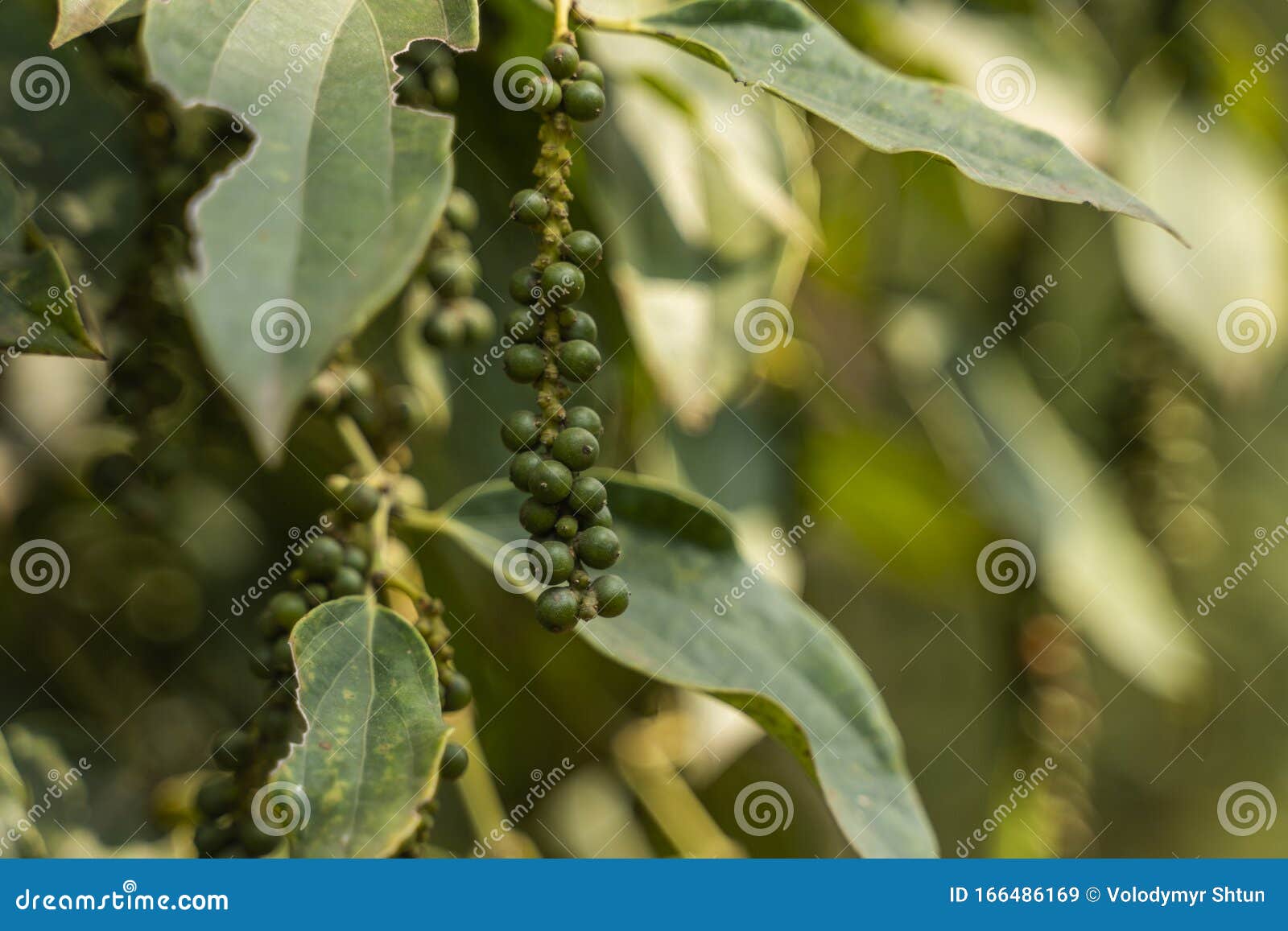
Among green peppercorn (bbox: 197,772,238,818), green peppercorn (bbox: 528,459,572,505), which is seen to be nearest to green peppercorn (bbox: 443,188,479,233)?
green peppercorn (bbox: 528,459,572,505)

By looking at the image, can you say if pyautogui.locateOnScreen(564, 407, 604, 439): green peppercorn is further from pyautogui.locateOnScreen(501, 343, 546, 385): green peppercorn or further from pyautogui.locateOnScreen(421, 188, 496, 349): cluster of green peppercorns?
pyautogui.locateOnScreen(421, 188, 496, 349): cluster of green peppercorns

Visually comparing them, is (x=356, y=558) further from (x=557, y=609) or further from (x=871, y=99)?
(x=871, y=99)

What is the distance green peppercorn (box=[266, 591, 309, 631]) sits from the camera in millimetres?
641

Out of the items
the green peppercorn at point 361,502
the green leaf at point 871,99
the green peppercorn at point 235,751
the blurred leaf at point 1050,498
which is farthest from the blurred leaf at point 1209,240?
the green peppercorn at point 235,751

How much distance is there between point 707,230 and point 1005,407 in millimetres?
534

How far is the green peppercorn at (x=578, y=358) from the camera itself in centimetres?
58

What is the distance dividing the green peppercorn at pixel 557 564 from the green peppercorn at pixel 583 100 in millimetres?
216

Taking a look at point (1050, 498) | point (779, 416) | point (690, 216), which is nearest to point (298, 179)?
point (690, 216)

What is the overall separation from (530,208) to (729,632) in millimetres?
311

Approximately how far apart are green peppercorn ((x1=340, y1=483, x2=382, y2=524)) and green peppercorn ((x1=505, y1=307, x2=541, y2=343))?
164 millimetres

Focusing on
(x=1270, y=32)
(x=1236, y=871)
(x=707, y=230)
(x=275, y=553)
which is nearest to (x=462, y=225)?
(x=707, y=230)

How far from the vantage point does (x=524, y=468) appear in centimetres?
57

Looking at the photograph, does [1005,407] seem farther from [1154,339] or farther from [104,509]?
[104,509]

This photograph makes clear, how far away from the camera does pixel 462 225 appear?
74 centimetres
